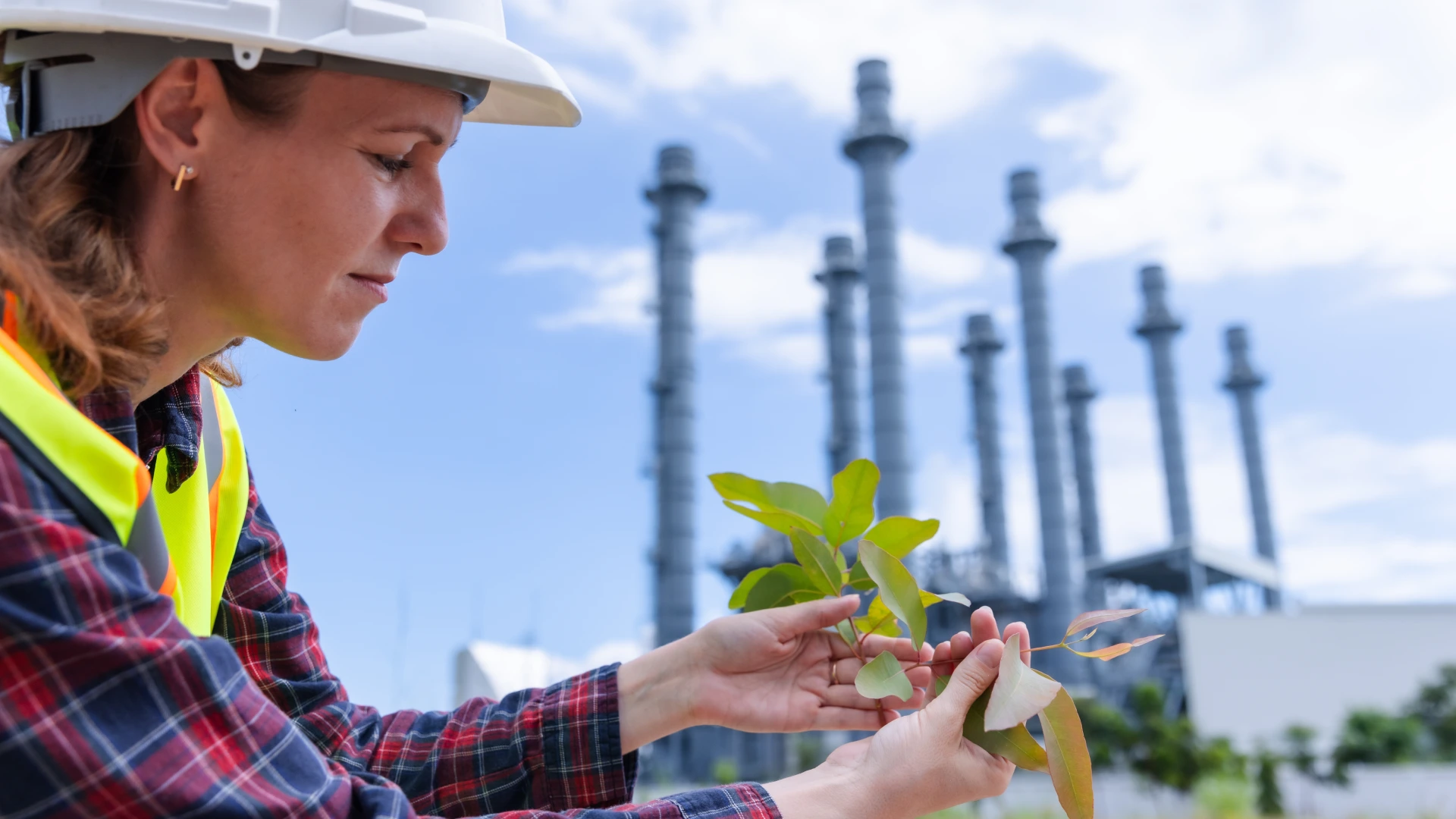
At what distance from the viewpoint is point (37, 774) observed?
27.9 inches

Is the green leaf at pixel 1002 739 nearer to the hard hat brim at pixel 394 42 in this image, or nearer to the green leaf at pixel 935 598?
the green leaf at pixel 935 598

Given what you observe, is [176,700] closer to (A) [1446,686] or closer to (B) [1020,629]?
(B) [1020,629]

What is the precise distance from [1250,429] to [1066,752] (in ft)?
101

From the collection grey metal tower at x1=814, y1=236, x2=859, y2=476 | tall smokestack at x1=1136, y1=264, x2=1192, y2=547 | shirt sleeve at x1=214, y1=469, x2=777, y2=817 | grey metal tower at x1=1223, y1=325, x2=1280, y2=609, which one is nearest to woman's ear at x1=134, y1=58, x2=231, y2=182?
shirt sleeve at x1=214, y1=469, x2=777, y2=817

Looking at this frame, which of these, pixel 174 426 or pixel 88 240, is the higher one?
pixel 88 240

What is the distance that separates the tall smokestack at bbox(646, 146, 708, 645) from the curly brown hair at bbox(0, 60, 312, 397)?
18.6m

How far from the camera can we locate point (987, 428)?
27.5 meters

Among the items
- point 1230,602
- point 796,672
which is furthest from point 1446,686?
point 796,672

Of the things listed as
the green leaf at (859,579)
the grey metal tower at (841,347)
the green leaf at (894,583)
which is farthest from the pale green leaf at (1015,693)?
the grey metal tower at (841,347)

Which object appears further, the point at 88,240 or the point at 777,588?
the point at 777,588

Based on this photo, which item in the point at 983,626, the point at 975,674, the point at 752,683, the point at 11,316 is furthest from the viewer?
the point at 752,683

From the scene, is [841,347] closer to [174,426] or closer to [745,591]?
[745,591]

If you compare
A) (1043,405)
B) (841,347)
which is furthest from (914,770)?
(841,347)

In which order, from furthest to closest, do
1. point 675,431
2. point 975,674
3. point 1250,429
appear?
point 1250,429, point 675,431, point 975,674
